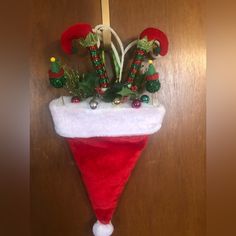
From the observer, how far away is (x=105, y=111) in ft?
2.10

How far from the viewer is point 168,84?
74 cm

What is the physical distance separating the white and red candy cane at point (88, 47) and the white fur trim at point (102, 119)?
0.06 m

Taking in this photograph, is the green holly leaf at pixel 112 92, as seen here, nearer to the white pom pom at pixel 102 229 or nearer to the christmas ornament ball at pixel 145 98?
the christmas ornament ball at pixel 145 98

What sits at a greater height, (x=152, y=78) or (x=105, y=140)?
(x=152, y=78)

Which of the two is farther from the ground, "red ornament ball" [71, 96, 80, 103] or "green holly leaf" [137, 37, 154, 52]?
"green holly leaf" [137, 37, 154, 52]

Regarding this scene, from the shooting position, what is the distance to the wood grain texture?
0.72 m

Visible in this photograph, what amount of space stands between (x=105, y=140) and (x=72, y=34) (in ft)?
0.82

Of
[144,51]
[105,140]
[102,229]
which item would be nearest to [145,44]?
[144,51]

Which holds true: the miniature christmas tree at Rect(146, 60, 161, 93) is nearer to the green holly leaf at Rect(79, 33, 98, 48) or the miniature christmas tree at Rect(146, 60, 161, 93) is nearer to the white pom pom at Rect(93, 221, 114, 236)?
the green holly leaf at Rect(79, 33, 98, 48)

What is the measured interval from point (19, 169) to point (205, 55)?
55cm

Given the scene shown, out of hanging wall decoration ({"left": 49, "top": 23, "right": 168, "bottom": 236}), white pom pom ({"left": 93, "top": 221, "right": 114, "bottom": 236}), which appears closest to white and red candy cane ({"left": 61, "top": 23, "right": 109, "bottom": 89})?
hanging wall decoration ({"left": 49, "top": 23, "right": 168, "bottom": 236})

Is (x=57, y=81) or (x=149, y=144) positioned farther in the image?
(x=149, y=144)

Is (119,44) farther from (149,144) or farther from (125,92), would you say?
(149,144)

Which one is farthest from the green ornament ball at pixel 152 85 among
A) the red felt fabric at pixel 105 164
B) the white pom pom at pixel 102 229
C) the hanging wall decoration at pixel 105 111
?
the white pom pom at pixel 102 229
